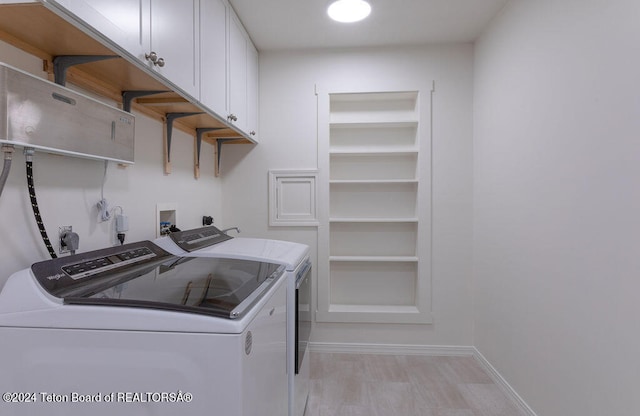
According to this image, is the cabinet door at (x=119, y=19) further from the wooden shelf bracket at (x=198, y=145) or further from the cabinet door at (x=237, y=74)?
the wooden shelf bracket at (x=198, y=145)

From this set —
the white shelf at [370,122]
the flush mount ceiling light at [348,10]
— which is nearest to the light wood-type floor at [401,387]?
the white shelf at [370,122]

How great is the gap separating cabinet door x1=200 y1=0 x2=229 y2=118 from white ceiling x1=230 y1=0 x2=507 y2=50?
12.5 inches

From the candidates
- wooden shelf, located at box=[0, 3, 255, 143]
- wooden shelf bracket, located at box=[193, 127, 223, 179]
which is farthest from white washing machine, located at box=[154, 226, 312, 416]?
wooden shelf, located at box=[0, 3, 255, 143]

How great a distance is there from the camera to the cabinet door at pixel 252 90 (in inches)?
98.3

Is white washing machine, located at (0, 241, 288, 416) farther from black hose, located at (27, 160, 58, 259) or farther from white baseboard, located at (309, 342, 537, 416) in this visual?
white baseboard, located at (309, 342, 537, 416)

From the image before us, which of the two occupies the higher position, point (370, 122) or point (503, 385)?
point (370, 122)

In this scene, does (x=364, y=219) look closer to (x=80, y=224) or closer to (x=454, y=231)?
(x=454, y=231)

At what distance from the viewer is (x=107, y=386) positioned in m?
0.80

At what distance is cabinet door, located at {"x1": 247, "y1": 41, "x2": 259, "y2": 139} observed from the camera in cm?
250

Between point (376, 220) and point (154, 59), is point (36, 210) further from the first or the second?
point (376, 220)

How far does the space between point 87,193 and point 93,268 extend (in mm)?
362

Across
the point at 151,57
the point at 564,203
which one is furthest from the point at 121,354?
the point at 564,203

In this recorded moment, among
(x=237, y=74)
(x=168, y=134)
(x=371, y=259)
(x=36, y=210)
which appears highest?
(x=237, y=74)

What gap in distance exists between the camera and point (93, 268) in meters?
1.11
